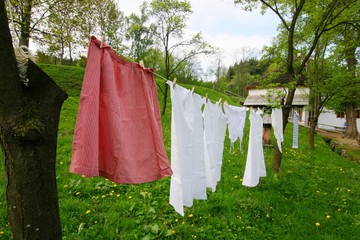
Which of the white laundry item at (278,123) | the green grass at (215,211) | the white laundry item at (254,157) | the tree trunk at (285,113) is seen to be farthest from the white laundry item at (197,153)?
the tree trunk at (285,113)

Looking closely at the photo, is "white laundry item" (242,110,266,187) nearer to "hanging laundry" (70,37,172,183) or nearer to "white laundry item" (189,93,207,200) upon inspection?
"white laundry item" (189,93,207,200)

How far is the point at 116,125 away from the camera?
1.89 m

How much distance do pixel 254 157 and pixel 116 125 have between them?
3.71 metres

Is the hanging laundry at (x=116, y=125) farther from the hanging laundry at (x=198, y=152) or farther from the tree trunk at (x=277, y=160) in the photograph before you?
the tree trunk at (x=277, y=160)

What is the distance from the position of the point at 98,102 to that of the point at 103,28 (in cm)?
2131

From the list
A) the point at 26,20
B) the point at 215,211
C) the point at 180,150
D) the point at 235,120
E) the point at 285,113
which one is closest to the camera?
the point at 180,150

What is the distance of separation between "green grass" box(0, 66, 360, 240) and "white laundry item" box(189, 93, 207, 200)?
0.85 meters

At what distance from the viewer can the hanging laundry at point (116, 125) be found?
1691 mm

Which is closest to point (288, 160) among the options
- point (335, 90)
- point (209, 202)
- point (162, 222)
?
point (335, 90)

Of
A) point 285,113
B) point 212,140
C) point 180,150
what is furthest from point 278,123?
point 180,150

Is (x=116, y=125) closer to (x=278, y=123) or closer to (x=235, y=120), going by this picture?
(x=235, y=120)

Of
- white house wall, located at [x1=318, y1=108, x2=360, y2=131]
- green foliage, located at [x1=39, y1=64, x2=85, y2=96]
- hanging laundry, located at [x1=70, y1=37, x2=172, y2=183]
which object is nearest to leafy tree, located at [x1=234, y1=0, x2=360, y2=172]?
hanging laundry, located at [x1=70, y1=37, x2=172, y2=183]

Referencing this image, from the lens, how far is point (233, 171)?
6.36m

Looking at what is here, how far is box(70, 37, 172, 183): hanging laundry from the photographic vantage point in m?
1.69
